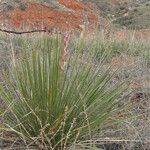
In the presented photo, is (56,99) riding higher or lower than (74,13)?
higher

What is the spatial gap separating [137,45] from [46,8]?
593 inches

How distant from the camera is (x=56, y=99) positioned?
10.8 feet

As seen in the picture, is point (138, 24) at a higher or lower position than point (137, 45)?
lower

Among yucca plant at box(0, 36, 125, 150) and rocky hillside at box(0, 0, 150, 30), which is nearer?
yucca plant at box(0, 36, 125, 150)

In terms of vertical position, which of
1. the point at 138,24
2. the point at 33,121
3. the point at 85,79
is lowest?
the point at 138,24

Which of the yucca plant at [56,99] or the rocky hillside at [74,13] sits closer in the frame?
the yucca plant at [56,99]

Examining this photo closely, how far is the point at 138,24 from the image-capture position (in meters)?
26.1

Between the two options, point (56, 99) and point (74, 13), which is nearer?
point (56, 99)

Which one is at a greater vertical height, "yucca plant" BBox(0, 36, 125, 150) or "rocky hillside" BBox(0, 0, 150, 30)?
"yucca plant" BBox(0, 36, 125, 150)

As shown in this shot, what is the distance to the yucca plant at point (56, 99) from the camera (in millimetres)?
3262

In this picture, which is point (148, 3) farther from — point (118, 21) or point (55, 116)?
point (55, 116)

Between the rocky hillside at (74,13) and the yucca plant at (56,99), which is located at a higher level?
the yucca plant at (56,99)

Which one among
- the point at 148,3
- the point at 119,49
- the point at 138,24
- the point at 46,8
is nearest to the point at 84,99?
the point at 119,49

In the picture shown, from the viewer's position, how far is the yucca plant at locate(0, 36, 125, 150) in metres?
3.26
